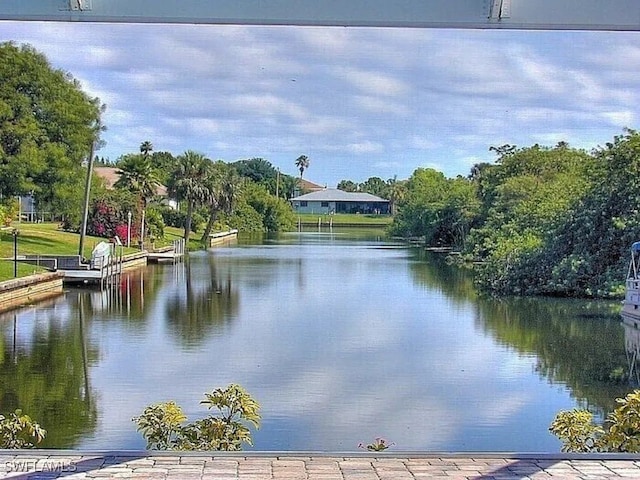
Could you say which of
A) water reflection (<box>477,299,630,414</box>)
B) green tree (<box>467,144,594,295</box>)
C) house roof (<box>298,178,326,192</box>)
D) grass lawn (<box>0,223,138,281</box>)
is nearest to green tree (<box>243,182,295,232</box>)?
house roof (<box>298,178,326,192</box>)

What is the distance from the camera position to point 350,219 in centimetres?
484

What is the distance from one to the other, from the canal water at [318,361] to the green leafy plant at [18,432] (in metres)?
0.23

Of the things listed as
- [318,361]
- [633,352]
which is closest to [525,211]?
[633,352]

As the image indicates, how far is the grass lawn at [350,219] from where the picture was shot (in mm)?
4723

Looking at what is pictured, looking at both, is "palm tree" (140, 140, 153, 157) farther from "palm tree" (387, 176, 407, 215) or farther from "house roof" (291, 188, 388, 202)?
"palm tree" (387, 176, 407, 215)

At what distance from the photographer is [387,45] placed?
4.01m

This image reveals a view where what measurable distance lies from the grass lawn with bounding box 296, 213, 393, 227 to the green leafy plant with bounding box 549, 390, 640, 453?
149 centimetres

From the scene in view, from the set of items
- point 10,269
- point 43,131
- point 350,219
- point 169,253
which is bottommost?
point 10,269

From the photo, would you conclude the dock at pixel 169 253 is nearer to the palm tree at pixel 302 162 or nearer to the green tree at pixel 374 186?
the palm tree at pixel 302 162

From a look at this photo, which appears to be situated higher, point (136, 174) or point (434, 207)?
point (136, 174)

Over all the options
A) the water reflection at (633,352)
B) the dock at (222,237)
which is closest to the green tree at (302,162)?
the dock at (222,237)

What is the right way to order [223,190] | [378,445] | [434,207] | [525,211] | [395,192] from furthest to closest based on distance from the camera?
[525,211] < [434,207] < [223,190] < [395,192] < [378,445]

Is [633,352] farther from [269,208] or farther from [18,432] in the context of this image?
[18,432]

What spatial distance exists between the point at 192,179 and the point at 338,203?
0.84 metres
